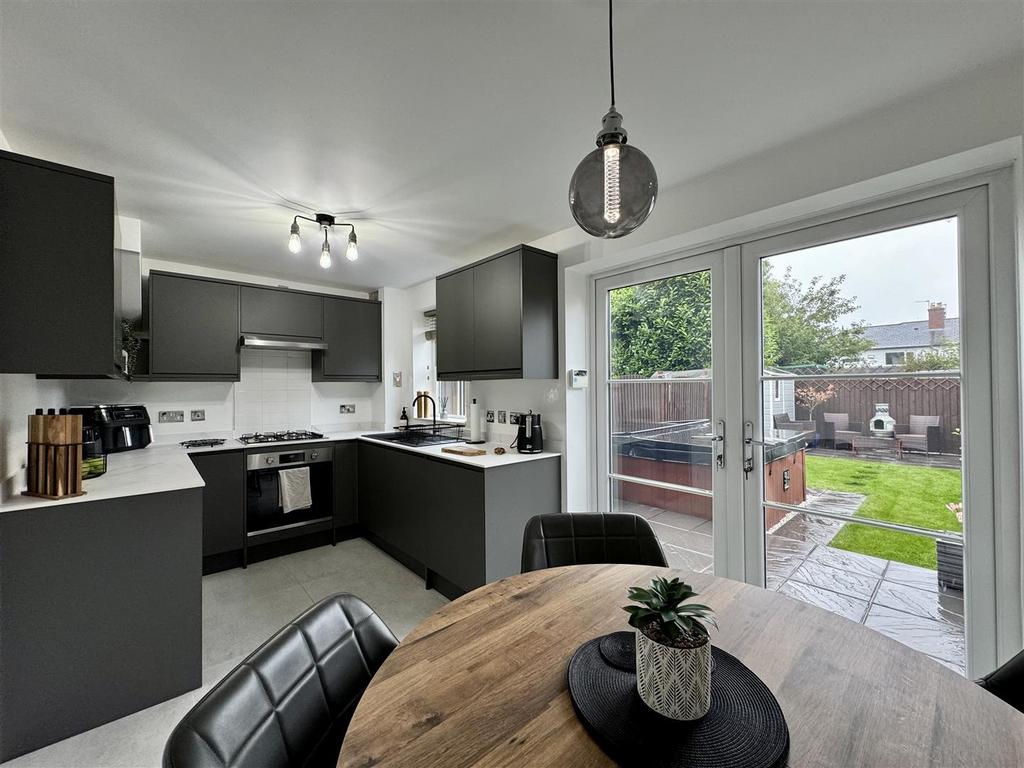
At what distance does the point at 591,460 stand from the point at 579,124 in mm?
2002

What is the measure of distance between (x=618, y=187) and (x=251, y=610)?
119 inches

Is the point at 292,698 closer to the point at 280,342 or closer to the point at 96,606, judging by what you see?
the point at 96,606

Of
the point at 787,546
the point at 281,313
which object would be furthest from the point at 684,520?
the point at 281,313

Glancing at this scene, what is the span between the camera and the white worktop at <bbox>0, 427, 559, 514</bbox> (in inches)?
66.5

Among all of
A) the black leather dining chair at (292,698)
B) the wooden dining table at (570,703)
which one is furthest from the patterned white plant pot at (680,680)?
the black leather dining chair at (292,698)

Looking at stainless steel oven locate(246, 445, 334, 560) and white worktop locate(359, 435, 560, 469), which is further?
stainless steel oven locate(246, 445, 334, 560)

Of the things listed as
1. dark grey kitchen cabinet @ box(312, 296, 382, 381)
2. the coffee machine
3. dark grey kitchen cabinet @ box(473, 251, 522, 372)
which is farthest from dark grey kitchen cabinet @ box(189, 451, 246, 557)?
the coffee machine

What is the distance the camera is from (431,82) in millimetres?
1465

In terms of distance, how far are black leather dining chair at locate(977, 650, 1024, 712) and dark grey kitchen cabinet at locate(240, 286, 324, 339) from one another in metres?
4.24

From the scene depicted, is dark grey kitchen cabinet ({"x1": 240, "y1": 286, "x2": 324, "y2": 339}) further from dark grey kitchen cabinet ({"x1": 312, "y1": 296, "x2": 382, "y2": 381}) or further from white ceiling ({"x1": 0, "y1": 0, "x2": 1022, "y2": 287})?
white ceiling ({"x1": 0, "y1": 0, "x2": 1022, "y2": 287})

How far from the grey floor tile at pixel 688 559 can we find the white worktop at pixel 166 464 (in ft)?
2.94

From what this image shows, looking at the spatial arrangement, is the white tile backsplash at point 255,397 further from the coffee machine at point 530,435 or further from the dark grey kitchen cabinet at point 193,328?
the coffee machine at point 530,435

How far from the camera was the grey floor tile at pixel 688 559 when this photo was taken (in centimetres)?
236

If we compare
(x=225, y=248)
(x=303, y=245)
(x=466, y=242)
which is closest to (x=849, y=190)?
(x=466, y=242)
